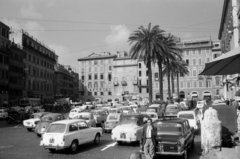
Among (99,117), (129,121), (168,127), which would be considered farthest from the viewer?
(99,117)

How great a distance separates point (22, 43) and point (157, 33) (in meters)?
37.6

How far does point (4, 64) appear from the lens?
5197cm

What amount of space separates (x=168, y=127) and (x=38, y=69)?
6378cm

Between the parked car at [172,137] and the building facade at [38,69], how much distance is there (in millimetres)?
55102

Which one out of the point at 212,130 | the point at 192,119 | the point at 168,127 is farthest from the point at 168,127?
the point at 192,119

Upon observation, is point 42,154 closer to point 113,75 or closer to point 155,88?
point 155,88

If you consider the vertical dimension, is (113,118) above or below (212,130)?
below

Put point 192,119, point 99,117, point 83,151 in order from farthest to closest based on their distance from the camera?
point 99,117 < point 192,119 < point 83,151

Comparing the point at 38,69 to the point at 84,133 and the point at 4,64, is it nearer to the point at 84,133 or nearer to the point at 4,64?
the point at 4,64

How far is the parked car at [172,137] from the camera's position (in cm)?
930

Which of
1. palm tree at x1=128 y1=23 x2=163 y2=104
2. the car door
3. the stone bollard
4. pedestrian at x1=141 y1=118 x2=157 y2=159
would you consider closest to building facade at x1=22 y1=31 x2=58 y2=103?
palm tree at x1=128 y1=23 x2=163 y2=104

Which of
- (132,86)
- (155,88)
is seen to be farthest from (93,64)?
(155,88)

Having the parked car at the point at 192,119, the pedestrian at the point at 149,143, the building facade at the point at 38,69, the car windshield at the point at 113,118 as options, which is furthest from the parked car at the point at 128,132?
the building facade at the point at 38,69

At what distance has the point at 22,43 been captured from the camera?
198 ft
